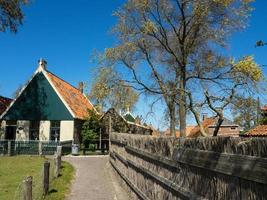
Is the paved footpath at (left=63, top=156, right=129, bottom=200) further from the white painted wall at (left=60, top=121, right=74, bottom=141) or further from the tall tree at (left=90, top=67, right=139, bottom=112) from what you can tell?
the white painted wall at (left=60, top=121, right=74, bottom=141)

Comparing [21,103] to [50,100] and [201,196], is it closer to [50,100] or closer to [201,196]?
[50,100]

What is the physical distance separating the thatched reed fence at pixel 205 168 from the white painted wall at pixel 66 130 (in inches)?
1277

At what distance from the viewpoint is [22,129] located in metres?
44.2

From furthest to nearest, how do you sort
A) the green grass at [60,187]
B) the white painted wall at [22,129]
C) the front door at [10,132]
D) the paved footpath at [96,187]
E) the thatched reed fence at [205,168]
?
1. the front door at [10,132]
2. the white painted wall at [22,129]
3. the paved footpath at [96,187]
4. the green grass at [60,187]
5. the thatched reed fence at [205,168]

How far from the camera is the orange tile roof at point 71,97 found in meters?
44.3

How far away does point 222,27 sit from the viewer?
1307 inches

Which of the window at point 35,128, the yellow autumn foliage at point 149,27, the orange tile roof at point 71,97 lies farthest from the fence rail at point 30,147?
the yellow autumn foliage at point 149,27

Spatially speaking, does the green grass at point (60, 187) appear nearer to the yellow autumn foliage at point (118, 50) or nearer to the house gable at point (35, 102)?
the yellow autumn foliage at point (118, 50)

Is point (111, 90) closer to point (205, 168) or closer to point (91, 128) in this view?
point (91, 128)

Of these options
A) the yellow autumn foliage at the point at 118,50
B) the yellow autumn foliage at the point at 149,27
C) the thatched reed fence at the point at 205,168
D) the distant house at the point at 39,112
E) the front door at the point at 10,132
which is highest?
the yellow autumn foliage at the point at 149,27

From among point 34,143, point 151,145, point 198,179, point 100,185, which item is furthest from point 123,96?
point 198,179

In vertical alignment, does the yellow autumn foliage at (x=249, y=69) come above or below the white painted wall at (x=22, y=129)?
above

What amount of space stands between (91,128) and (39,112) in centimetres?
567

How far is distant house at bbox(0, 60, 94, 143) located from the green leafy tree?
5.86 ft
